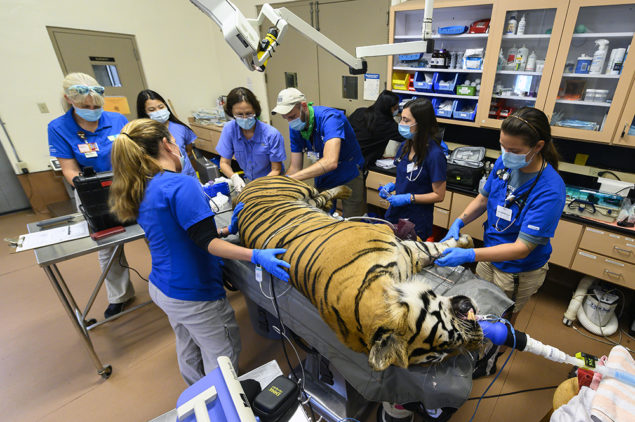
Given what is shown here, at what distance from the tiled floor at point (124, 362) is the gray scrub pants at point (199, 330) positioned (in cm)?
48

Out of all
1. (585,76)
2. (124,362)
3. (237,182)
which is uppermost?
(585,76)

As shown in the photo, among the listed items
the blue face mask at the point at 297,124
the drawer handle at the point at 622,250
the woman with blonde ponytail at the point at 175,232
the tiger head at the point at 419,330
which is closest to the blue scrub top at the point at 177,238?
the woman with blonde ponytail at the point at 175,232

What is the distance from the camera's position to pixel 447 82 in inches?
112

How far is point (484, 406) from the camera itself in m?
1.76

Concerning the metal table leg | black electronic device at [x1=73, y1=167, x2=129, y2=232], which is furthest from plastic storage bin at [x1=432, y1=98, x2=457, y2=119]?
the metal table leg

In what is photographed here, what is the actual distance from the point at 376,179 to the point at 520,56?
5.16ft

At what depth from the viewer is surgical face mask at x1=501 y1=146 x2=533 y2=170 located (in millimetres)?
1400

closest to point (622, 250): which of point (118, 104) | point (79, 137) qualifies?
point (79, 137)

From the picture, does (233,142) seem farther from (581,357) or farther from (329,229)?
(581,357)

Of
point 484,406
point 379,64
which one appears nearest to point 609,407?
point 484,406

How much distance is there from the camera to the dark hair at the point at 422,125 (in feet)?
6.03

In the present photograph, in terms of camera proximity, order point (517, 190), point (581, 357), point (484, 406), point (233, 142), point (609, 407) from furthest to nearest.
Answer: point (233, 142), point (484, 406), point (517, 190), point (581, 357), point (609, 407)

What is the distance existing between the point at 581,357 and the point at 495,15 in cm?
241

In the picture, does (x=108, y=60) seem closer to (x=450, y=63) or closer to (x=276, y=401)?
(x=450, y=63)
